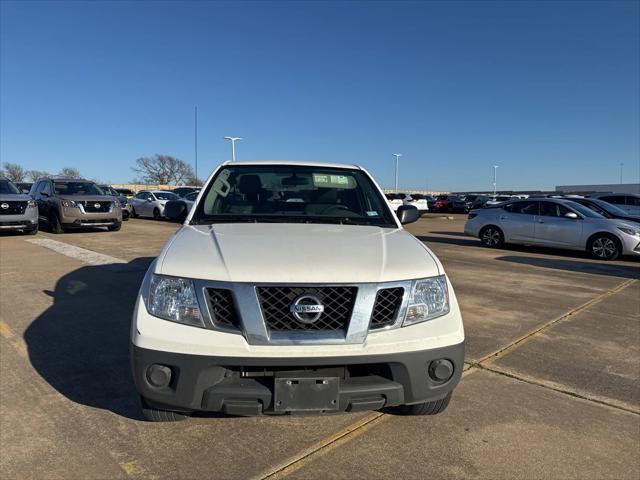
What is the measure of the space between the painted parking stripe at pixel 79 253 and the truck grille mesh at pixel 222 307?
728 centimetres

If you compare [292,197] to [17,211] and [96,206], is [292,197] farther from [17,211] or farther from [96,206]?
[96,206]

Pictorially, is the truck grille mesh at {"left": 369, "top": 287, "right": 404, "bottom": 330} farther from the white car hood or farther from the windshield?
the windshield

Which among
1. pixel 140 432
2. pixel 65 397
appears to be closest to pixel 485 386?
pixel 140 432

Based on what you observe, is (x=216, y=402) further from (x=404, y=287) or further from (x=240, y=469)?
(x=404, y=287)

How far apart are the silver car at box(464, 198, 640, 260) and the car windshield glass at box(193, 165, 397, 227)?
9.24 meters

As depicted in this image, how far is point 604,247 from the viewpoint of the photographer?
1105cm

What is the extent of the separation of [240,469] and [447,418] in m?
1.38

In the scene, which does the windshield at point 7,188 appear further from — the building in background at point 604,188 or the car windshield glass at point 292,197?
the building in background at point 604,188

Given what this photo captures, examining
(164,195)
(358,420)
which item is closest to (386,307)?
(358,420)

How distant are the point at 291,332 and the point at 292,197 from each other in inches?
72.2

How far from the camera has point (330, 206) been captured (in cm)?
390

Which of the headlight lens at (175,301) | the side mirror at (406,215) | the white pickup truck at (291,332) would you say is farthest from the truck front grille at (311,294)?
the side mirror at (406,215)

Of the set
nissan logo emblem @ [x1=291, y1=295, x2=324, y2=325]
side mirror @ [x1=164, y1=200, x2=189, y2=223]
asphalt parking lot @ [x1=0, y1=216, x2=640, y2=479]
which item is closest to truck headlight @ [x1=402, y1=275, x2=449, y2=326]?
nissan logo emblem @ [x1=291, y1=295, x2=324, y2=325]

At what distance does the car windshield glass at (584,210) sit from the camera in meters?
11.5
